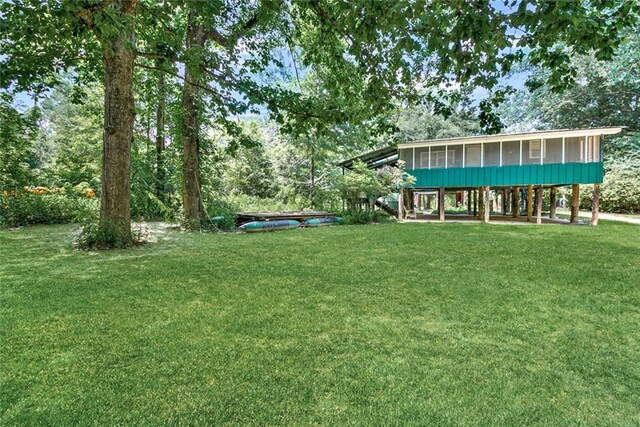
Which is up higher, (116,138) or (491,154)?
(491,154)

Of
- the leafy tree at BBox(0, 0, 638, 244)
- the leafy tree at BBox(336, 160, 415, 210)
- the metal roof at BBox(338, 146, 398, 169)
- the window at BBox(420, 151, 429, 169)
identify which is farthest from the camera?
the metal roof at BBox(338, 146, 398, 169)

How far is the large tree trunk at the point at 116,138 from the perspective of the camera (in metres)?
6.45

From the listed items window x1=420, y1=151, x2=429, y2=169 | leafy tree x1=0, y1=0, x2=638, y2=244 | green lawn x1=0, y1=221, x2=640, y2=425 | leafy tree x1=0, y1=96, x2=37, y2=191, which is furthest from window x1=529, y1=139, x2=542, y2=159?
leafy tree x1=0, y1=96, x2=37, y2=191

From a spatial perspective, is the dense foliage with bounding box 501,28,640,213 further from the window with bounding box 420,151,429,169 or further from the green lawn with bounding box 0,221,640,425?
the green lawn with bounding box 0,221,640,425

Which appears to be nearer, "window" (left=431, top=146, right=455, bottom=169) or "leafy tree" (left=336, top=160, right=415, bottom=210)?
"leafy tree" (left=336, top=160, right=415, bottom=210)

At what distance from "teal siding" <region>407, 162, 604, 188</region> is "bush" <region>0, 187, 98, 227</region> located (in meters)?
13.7

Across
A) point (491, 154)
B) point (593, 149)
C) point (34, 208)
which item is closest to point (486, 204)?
point (491, 154)

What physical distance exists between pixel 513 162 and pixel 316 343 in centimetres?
1527

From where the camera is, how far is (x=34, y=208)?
34.1 feet

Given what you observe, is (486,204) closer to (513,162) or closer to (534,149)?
(513,162)

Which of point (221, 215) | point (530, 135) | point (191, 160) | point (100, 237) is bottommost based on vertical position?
point (100, 237)

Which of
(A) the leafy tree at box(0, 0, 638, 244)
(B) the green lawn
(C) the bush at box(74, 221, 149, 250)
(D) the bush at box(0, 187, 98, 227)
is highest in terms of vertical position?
(A) the leafy tree at box(0, 0, 638, 244)

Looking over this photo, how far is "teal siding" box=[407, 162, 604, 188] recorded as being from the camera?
13359 mm

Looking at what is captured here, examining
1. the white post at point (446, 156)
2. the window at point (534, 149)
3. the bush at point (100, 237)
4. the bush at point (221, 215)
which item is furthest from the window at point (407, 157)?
the bush at point (100, 237)
